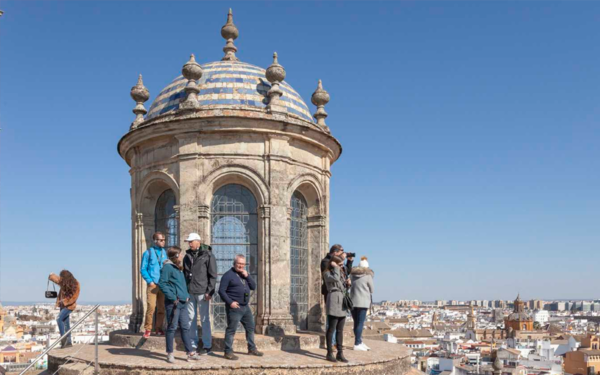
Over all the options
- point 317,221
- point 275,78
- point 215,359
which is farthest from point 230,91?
point 215,359

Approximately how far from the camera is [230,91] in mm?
12031

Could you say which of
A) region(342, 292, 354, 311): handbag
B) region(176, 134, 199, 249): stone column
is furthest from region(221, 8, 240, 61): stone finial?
region(342, 292, 354, 311): handbag

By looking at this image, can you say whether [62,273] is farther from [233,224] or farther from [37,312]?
[37,312]

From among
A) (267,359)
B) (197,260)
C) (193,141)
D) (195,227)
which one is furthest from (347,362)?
(193,141)

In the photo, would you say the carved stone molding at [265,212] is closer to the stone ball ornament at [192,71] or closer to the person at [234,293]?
the person at [234,293]

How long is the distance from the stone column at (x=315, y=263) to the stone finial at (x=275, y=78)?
268 cm

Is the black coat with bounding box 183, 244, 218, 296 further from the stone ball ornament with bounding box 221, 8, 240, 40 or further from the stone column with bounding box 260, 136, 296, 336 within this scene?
the stone ball ornament with bounding box 221, 8, 240, 40

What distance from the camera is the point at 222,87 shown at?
12.1 m

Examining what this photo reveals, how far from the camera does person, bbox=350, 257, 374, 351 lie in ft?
32.7

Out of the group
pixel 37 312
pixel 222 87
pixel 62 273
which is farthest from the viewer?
pixel 37 312

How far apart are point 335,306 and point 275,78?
486 centimetres

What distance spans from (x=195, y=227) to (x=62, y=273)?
7.88 feet

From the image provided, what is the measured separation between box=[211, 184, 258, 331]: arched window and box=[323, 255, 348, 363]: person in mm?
2584

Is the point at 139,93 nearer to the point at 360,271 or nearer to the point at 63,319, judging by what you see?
the point at 63,319
